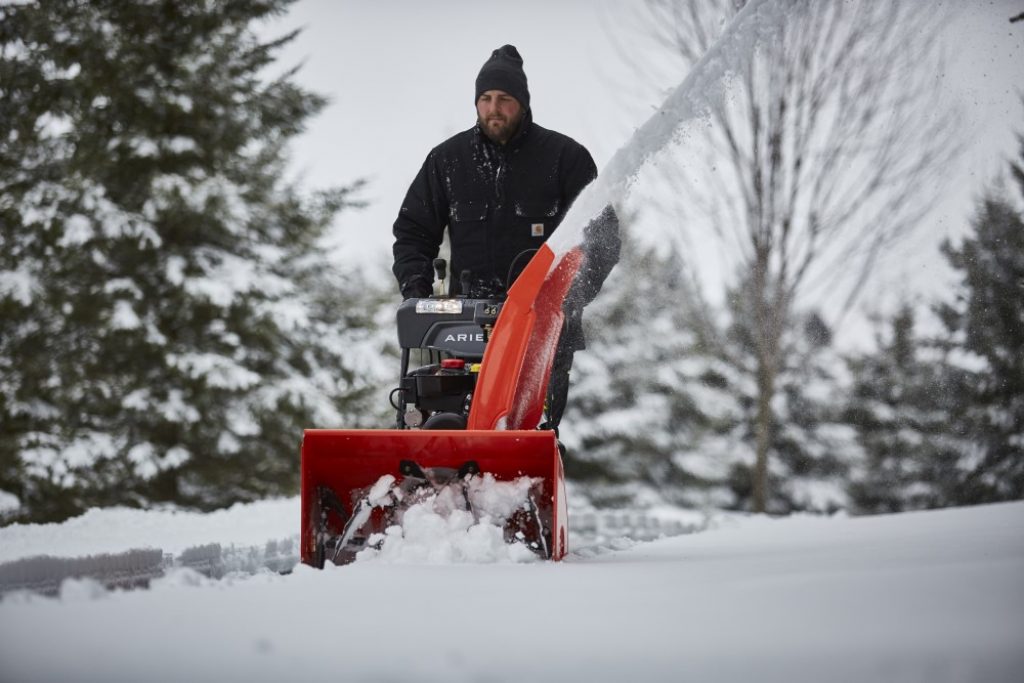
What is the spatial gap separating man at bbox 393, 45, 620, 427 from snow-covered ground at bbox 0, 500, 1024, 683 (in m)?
1.82

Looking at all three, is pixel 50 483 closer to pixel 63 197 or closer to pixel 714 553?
pixel 63 197

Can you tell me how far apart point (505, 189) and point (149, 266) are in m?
8.90

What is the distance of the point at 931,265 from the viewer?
12.5 metres

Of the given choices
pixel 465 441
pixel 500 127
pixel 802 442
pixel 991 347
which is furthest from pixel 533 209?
pixel 802 442

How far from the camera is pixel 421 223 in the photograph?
463cm

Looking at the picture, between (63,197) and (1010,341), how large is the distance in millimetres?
13773

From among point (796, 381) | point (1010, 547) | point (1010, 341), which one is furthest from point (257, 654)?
point (796, 381)

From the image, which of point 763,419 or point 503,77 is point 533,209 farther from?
point 763,419

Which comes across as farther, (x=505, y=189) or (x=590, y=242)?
(x=505, y=189)

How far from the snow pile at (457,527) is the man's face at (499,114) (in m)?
1.69

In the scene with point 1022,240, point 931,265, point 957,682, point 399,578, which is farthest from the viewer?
point 1022,240

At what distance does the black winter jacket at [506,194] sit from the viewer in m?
4.35

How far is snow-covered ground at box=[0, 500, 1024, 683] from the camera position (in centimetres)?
164

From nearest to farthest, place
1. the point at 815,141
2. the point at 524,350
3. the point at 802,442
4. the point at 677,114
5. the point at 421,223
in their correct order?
the point at 524,350, the point at 677,114, the point at 421,223, the point at 815,141, the point at 802,442
